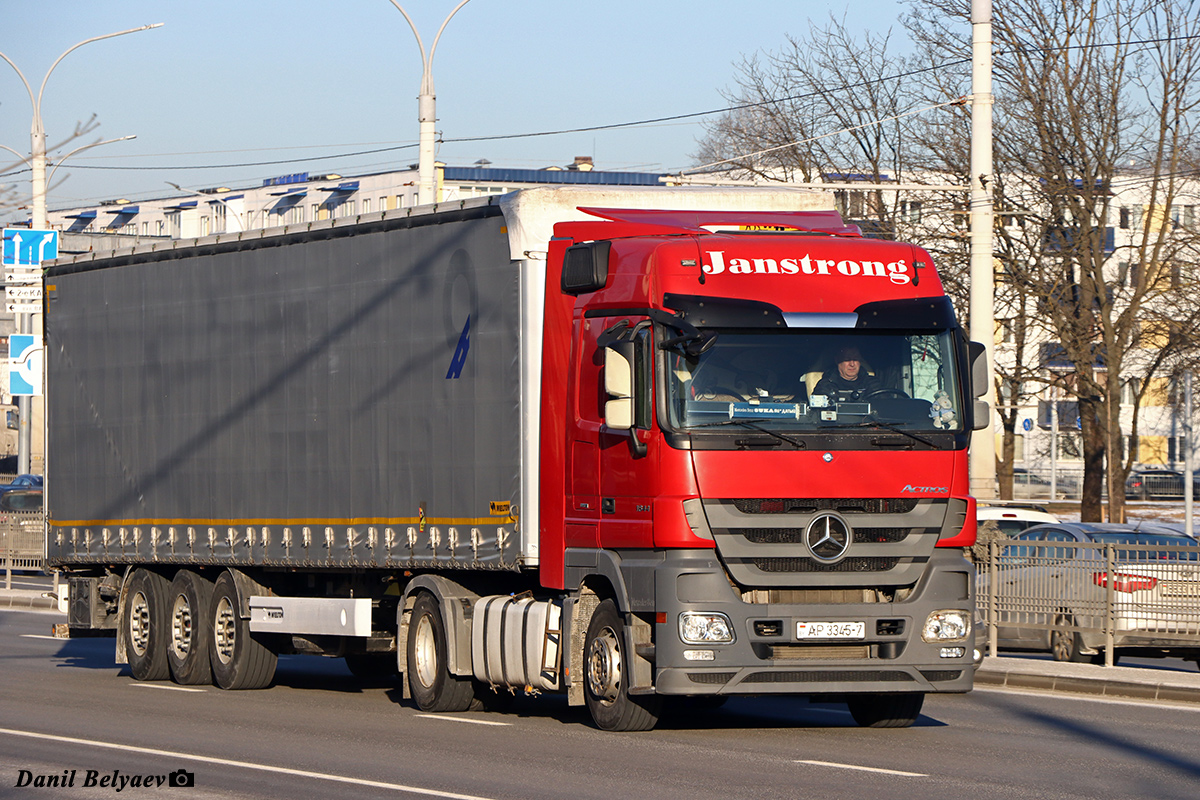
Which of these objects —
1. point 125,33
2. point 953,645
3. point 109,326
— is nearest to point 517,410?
point 953,645

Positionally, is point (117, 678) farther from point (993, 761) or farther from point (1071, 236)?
point (1071, 236)

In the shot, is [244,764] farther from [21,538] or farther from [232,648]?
[21,538]

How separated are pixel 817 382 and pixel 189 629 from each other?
25.6 ft

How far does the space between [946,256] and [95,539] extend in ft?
77.3

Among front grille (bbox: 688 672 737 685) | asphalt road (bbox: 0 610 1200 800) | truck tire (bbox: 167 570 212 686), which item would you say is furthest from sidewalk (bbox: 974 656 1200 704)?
truck tire (bbox: 167 570 212 686)

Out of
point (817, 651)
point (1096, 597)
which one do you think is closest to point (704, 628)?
point (817, 651)

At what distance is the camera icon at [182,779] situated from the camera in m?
10.2

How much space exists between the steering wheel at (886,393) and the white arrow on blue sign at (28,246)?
2193 centimetres

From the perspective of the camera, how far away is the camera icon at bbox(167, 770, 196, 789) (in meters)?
10.2

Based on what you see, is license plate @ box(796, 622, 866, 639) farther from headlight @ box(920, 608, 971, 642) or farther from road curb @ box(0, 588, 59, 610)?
road curb @ box(0, 588, 59, 610)

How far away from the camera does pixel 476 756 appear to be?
38.0 feet

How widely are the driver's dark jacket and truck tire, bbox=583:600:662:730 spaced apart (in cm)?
209

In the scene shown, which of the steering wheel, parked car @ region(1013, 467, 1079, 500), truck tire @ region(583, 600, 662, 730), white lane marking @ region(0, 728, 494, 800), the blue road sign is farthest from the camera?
parked car @ region(1013, 467, 1079, 500)

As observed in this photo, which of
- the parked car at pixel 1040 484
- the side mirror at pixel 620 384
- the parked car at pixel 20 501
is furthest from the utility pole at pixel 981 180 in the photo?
the parked car at pixel 1040 484
